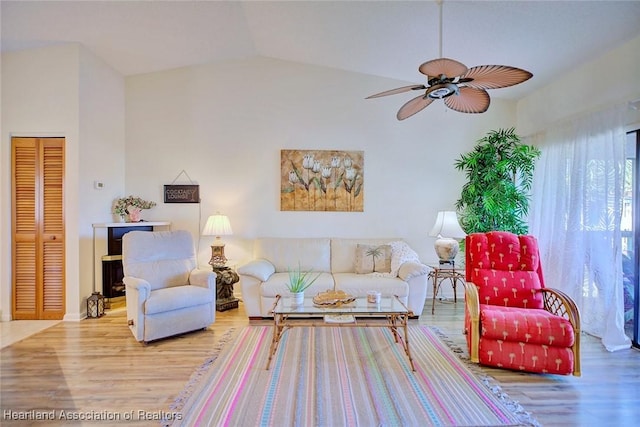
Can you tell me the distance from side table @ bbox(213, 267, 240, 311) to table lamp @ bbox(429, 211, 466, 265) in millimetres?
2611

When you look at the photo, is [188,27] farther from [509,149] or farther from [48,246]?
[509,149]

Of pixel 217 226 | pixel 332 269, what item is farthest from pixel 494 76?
pixel 217 226

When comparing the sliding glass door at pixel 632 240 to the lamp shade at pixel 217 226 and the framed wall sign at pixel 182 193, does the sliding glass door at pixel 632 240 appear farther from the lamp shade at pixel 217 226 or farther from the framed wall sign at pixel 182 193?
the framed wall sign at pixel 182 193

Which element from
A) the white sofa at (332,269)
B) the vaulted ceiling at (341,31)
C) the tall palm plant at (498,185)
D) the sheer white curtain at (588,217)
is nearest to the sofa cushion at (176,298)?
the white sofa at (332,269)

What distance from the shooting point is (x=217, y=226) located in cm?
412

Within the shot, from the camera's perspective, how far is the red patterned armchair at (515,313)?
2377 mm

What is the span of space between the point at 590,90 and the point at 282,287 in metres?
3.86

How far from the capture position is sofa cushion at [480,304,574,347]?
2.37 meters

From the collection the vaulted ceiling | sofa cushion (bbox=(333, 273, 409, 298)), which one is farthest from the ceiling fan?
sofa cushion (bbox=(333, 273, 409, 298))

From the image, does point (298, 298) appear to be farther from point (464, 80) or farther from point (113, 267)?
point (113, 267)

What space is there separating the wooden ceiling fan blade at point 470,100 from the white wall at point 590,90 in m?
1.60

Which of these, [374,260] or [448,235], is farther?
[374,260]

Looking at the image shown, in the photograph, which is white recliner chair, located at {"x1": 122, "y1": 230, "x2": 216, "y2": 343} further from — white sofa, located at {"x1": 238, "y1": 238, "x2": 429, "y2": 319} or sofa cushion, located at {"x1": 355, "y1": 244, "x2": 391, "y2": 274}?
sofa cushion, located at {"x1": 355, "y1": 244, "x2": 391, "y2": 274}

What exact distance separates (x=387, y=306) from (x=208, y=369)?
5.07ft
